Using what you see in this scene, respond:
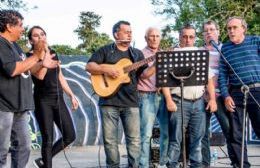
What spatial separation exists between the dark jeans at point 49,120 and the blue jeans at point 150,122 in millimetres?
1003

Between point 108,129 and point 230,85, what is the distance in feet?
5.70

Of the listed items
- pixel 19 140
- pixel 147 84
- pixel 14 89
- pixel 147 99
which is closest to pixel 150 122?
pixel 147 99

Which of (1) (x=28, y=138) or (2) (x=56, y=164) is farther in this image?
(2) (x=56, y=164)

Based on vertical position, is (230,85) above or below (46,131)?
above

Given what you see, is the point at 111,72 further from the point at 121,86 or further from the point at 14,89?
the point at 14,89

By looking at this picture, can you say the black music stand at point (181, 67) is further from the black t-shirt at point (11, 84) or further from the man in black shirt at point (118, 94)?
the black t-shirt at point (11, 84)

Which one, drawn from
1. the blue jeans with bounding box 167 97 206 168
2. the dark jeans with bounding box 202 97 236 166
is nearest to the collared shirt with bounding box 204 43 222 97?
the dark jeans with bounding box 202 97 236 166

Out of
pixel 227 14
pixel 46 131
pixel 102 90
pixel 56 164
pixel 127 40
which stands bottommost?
pixel 56 164

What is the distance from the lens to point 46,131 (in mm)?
6789

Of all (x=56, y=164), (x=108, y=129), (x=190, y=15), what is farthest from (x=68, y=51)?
(x=108, y=129)

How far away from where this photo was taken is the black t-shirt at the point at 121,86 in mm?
6875

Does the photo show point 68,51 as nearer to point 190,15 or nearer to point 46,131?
point 190,15

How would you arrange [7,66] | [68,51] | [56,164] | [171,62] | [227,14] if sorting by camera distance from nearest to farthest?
[7,66], [171,62], [56,164], [227,14], [68,51]

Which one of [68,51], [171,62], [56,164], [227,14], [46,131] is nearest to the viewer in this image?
[171,62]
